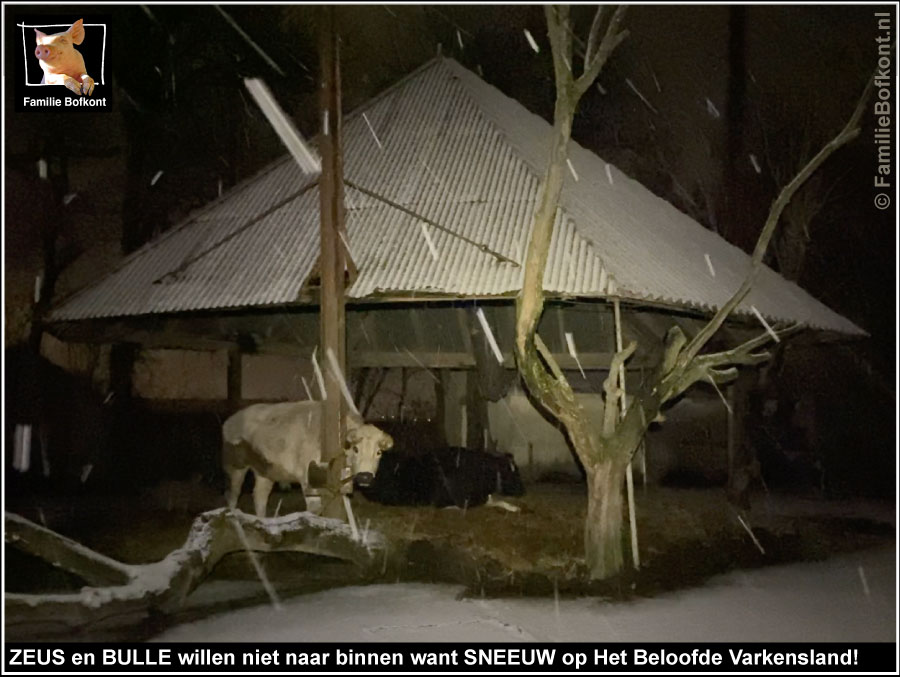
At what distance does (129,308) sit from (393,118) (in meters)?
5.50

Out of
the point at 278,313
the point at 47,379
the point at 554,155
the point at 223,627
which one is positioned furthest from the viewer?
the point at 47,379

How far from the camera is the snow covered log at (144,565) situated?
5348 millimetres

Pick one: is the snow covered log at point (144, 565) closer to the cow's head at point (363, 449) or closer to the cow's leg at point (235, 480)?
the cow's head at point (363, 449)

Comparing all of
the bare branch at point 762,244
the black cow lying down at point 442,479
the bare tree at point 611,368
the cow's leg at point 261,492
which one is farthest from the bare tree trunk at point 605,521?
the cow's leg at point 261,492

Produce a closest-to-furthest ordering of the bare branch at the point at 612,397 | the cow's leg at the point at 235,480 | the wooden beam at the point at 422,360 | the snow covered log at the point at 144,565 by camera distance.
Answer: the snow covered log at the point at 144,565
the bare branch at the point at 612,397
the cow's leg at the point at 235,480
the wooden beam at the point at 422,360

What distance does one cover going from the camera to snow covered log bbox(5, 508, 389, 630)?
17.5ft

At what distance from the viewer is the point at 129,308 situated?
1094cm

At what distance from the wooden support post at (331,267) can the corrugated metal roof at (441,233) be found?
70.3 inches

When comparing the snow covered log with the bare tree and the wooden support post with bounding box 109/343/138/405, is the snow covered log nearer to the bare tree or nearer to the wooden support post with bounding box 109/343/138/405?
the bare tree

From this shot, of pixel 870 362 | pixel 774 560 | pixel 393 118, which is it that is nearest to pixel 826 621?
pixel 774 560

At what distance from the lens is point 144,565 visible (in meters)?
6.02

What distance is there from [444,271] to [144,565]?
16.1 feet

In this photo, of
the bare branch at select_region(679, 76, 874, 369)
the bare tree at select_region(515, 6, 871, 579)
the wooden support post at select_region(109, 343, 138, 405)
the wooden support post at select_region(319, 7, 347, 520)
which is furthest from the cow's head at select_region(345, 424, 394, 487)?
the wooden support post at select_region(109, 343, 138, 405)

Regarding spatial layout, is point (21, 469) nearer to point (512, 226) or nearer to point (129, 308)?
point (129, 308)
